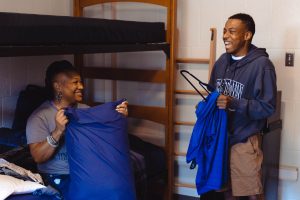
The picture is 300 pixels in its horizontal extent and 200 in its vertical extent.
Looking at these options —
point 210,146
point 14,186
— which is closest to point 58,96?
point 14,186

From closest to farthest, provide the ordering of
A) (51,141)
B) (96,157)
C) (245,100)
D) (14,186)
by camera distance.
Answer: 1. (14,186)
2. (96,157)
3. (51,141)
4. (245,100)

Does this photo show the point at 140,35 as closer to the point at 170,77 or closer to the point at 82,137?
the point at 170,77

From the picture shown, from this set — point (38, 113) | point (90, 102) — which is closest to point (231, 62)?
point (38, 113)

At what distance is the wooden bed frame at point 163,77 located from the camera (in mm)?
3240

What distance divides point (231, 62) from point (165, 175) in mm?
1222

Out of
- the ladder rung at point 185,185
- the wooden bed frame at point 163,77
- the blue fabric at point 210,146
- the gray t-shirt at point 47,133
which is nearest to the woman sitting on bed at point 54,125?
the gray t-shirt at point 47,133

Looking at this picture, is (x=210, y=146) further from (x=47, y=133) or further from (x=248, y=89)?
(x=47, y=133)

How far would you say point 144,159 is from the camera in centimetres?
295

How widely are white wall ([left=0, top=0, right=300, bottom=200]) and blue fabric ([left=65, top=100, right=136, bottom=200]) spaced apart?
1.05 meters

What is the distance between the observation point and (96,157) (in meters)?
2.10

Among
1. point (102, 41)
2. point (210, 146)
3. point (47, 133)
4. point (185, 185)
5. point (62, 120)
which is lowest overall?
point (185, 185)

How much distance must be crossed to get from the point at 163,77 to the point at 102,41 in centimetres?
99

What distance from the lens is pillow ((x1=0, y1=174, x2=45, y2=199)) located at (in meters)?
1.92

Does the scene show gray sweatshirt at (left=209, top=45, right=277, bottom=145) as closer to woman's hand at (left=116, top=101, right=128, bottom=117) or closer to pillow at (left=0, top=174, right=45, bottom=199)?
woman's hand at (left=116, top=101, right=128, bottom=117)
